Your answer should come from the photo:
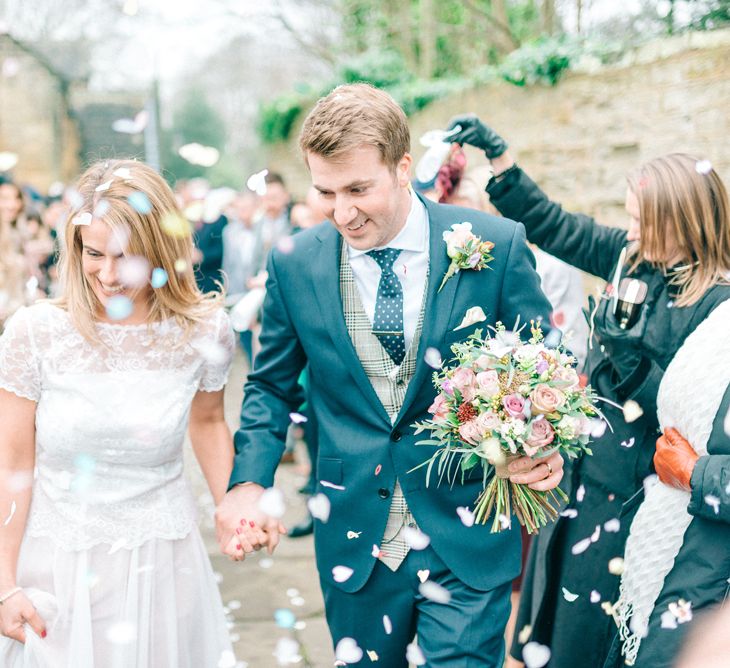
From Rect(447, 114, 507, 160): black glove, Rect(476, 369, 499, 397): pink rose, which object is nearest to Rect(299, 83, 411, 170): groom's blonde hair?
Rect(476, 369, 499, 397): pink rose

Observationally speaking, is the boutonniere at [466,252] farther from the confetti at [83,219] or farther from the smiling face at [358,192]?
the confetti at [83,219]

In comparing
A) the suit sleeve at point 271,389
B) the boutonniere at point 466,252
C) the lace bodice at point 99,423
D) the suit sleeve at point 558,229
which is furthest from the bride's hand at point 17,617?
the suit sleeve at point 558,229

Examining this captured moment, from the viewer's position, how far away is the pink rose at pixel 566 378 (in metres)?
2.38

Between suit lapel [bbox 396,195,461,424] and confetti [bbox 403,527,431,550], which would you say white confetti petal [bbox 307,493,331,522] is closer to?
confetti [bbox 403,527,431,550]

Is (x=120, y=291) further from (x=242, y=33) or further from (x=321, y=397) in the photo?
(x=242, y=33)

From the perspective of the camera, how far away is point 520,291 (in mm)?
2725

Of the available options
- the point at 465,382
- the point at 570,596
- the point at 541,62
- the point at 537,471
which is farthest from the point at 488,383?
the point at 541,62

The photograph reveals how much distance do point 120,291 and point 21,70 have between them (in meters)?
19.3

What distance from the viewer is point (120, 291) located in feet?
8.50

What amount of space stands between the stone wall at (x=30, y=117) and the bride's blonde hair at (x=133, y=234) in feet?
58.1

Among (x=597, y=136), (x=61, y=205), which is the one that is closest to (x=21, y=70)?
(x=61, y=205)

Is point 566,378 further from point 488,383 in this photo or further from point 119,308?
point 119,308

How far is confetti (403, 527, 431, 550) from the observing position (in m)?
2.63

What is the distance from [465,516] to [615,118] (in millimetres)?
4194
